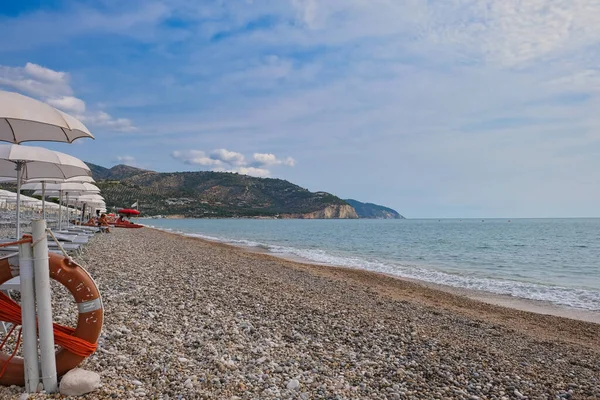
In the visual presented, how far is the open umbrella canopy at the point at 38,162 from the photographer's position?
7.45 metres

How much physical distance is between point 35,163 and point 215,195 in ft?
410

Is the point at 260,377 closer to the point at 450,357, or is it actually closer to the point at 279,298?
the point at 450,357

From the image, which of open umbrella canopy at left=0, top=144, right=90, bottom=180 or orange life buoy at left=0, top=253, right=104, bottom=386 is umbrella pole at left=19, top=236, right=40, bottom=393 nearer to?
orange life buoy at left=0, top=253, right=104, bottom=386

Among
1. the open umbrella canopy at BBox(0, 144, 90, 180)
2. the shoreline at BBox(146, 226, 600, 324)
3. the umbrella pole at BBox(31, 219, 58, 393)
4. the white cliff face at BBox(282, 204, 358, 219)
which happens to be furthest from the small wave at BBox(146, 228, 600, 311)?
the white cliff face at BBox(282, 204, 358, 219)

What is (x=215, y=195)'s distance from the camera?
132375 millimetres

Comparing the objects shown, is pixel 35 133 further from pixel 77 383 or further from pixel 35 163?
pixel 35 163

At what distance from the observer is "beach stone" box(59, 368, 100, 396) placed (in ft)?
10.5

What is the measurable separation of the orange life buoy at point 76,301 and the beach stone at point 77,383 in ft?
0.41

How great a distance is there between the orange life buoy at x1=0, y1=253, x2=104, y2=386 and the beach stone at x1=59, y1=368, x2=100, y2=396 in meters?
0.12

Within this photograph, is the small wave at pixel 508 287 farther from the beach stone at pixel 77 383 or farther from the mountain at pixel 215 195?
the mountain at pixel 215 195

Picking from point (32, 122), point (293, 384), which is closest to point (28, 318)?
point (293, 384)

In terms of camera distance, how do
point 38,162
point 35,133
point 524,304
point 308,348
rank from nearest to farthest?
point 308,348, point 35,133, point 38,162, point 524,304

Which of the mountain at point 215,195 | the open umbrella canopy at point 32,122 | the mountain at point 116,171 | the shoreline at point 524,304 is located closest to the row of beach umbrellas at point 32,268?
the open umbrella canopy at point 32,122

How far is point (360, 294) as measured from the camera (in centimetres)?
1032
